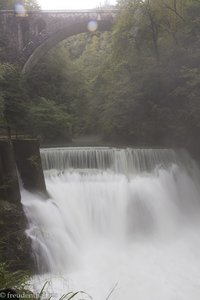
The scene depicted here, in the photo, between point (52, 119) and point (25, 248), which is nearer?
point (25, 248)

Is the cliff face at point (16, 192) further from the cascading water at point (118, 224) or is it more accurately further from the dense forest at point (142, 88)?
the dense forest at point (142, 88)

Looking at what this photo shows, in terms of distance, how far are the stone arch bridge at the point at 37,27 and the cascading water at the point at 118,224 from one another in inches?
627

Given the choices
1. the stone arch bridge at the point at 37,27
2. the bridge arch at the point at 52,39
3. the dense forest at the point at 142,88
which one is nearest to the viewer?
the dense forest at the point at 142,88

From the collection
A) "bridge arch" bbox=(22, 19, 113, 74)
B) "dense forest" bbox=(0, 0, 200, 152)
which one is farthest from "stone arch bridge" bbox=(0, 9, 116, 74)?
"dense forest" bbox=(0, 0, 200, 152)

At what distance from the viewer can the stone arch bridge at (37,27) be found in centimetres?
3023

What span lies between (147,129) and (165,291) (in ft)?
41.7

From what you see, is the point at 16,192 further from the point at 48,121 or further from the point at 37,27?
the point at 37,27

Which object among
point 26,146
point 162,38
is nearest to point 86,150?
point 26,146

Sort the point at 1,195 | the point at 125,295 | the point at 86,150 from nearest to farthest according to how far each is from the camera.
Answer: the point at 125,295
the point at 1,195
the point at 86,150

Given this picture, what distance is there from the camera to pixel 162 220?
15.8 meters

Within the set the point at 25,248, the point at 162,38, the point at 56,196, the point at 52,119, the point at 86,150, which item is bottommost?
the point at 25,248

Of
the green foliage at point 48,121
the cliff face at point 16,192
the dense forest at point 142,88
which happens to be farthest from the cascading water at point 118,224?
the green foliage at point 48,121

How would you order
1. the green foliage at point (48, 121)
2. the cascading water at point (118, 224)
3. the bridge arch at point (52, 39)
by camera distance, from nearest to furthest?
the cascading water at point (118, 224), the green foliage at point (48, 121), the bridge arch at point (52, 39)

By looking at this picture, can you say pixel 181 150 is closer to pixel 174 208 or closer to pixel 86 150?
pixel 174 208
